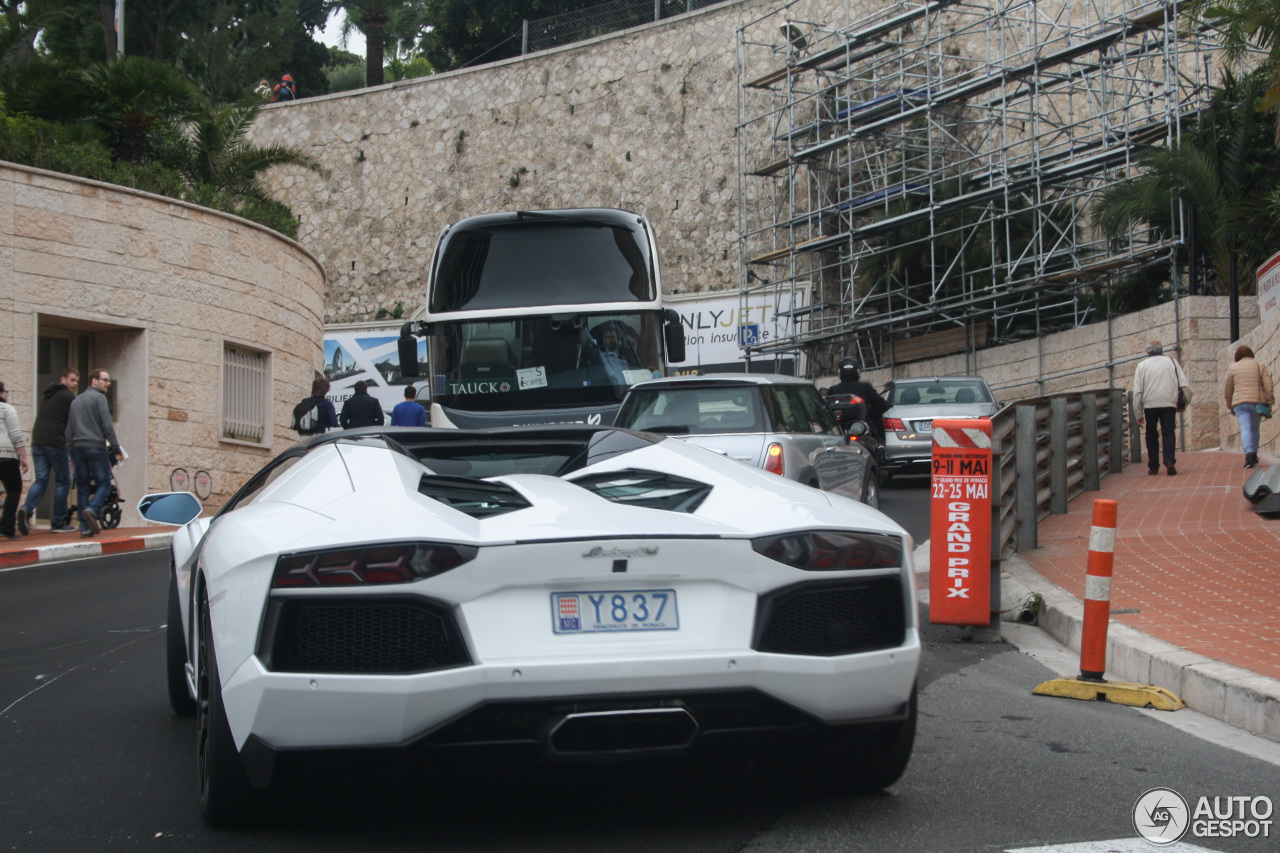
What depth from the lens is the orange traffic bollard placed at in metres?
5.75

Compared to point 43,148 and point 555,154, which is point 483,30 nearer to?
point 555,154

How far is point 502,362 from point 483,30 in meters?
36.1

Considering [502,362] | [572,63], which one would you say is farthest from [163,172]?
[572,63]

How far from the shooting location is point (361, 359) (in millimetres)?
34781

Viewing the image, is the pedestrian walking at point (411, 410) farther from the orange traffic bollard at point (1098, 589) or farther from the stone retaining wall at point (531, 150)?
the stone retaining wall at point (531, 150)

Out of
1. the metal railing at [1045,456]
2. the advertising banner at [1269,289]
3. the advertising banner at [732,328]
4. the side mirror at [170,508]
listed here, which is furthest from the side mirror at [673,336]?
the advertising banner at [732,328]

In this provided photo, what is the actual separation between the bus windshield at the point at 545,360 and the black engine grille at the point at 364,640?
1071cm

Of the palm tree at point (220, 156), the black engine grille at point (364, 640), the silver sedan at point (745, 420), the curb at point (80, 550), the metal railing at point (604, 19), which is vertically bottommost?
the curb at point (80, 550)

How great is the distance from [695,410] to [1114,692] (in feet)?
A: 17.0

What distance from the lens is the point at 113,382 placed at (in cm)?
1902

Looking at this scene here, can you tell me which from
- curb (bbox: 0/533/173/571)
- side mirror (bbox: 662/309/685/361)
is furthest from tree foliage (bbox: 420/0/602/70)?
curb (bbox: 0/533/173/571)

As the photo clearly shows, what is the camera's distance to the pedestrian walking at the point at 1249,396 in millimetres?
15602

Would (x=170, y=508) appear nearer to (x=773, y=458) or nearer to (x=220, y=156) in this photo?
(x=773, y=458)

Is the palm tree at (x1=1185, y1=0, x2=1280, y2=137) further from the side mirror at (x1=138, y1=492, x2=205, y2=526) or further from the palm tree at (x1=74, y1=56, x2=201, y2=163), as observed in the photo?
the palm tree at (x1=74, y1=56, x2=201, y2=163)
